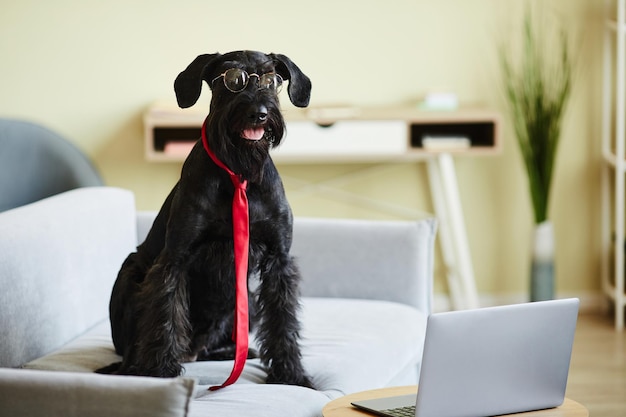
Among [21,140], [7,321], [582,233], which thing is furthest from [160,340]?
[582,233]

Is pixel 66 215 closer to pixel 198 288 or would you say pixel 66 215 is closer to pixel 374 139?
pixel 198 288

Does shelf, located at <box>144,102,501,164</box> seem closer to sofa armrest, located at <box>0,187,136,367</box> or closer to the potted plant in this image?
the potted plant

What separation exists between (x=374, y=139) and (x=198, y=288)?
2.08 metres

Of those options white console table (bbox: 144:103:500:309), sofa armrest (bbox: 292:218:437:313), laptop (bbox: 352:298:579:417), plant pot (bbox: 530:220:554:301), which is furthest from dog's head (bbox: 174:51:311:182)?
plant pot (bbox: 530:220:554:301)

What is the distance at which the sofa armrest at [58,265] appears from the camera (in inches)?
101

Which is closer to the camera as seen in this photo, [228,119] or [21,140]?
[228,119]

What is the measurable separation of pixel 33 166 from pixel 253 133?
6.36ft

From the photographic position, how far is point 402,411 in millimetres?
2062

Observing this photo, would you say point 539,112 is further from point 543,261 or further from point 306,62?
point 306,62

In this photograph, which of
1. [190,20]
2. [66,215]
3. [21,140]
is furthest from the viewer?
[190,20]

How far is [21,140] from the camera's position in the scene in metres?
3.96

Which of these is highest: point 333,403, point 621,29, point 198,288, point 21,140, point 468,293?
point 621,29

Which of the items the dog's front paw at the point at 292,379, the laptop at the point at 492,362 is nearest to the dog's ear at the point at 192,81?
the dog's front paw at the point at 292,379

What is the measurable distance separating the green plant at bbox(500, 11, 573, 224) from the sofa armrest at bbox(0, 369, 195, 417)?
127 inches
